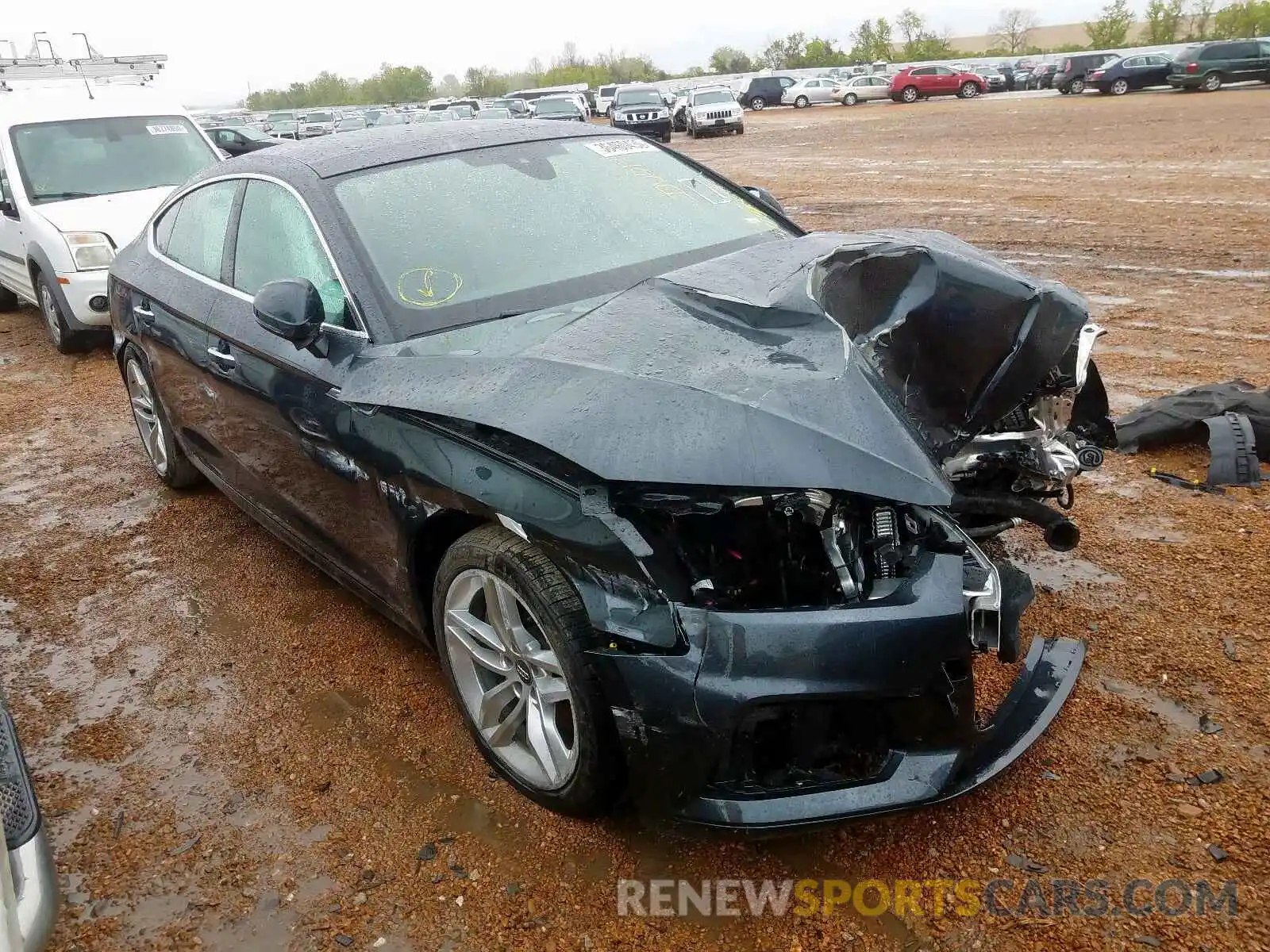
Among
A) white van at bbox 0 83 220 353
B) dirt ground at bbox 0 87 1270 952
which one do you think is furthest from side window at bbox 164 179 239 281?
white van at bbox 0 83 220 353

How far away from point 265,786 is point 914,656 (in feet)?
6.31

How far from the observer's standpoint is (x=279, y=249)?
134 inches

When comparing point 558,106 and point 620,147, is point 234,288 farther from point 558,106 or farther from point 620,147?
point 558,106

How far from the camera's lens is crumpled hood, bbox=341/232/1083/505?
2.13 m

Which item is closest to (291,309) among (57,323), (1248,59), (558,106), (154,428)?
(154,428)

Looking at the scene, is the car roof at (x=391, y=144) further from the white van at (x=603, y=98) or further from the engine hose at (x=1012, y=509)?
the white van at (x=603, y=98)

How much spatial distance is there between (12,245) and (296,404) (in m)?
6.99

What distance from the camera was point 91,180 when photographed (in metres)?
8.04

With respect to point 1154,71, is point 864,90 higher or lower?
lower

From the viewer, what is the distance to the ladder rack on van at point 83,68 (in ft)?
32.1

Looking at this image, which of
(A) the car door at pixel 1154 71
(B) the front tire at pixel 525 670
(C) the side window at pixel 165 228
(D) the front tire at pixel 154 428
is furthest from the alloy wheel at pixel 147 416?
(A) the car door at pixel 1154 71

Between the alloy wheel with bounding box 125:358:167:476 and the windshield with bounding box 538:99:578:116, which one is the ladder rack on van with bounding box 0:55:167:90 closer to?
the alloy wheel with bounding box 125:358:167:476

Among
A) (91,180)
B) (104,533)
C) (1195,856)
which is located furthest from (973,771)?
(91,180)

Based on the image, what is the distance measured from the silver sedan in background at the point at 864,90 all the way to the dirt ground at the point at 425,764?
3834cm
